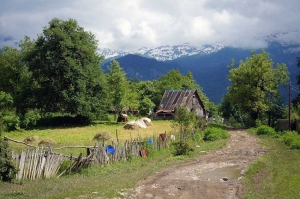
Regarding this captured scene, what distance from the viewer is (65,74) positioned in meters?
45.9

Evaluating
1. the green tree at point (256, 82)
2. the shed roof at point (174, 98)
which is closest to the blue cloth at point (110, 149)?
the green tree at point (256, 82)

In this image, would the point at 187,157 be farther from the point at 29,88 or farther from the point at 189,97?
the point at 189,97

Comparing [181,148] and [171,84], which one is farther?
[171,84]

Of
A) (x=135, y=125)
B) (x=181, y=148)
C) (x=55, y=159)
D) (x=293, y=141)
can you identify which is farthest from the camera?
(x=135, y=125)

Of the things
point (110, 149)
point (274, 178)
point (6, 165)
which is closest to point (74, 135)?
point (110, 149)

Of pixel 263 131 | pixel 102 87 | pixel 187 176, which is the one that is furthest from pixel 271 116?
pixel 187 176

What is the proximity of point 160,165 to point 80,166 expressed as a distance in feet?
17.4

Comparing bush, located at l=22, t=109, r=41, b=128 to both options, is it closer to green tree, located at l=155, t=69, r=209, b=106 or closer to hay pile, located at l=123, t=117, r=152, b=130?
hay pile, located at l=123, t=117, r=152, b=130

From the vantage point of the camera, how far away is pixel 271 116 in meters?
60.1

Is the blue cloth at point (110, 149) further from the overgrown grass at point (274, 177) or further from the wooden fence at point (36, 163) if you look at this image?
the overgrown grass at point (274, 177)

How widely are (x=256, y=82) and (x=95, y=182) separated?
4247 cm

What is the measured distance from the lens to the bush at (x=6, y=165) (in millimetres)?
15789

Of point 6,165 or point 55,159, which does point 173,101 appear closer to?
point 55,159

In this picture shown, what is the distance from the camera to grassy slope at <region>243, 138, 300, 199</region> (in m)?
14.3
